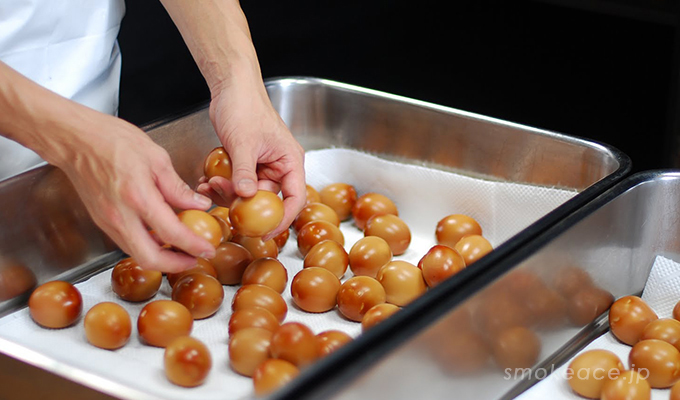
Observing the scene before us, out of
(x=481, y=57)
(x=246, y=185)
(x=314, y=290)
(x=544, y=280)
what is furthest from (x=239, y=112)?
(x=481, y=57)

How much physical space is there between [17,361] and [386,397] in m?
0.39

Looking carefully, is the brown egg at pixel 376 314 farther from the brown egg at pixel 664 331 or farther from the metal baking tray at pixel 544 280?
the brown egg at pixel 664 331

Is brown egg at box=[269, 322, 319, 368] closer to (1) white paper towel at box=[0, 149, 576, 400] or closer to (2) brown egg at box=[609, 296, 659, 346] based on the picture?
(1) white paper towel at box=[0, 149, 576, 400]

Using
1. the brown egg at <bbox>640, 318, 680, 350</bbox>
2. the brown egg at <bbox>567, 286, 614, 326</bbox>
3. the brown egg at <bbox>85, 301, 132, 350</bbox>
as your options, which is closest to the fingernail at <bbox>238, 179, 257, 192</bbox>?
the brown egg at <bbox>85, 301, 132, 350</bbox>

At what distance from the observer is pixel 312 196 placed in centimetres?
142

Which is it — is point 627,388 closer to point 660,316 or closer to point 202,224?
point 660,316

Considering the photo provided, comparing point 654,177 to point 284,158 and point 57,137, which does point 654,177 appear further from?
point 57,137

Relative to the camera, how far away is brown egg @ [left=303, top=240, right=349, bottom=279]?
3.98 feet

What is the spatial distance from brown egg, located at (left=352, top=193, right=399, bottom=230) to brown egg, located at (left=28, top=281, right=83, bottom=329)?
51 centimetres

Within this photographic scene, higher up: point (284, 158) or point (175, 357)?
point (284, 158)

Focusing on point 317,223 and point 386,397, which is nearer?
point 386,397

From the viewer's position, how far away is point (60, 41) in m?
1.33

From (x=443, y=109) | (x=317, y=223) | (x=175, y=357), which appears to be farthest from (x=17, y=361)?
(x=443, y=109)

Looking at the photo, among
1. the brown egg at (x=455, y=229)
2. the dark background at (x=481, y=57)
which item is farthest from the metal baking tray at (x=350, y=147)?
the dark background at (x=481, y=57)
